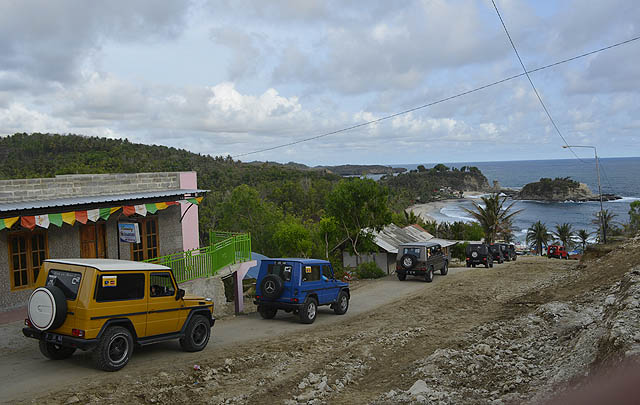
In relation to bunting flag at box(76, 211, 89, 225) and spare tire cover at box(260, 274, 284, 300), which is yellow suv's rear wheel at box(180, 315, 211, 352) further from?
bunting flag at box(76, 211, 89, 225)

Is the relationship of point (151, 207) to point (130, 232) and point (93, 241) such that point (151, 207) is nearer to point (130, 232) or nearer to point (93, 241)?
point (130, 232)

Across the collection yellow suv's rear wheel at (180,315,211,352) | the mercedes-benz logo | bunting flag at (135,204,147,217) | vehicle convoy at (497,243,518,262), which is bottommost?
vehicle convoy at (497,243,518,262)

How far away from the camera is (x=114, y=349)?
30.5ft

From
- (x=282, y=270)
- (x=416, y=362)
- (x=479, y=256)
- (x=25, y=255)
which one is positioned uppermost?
(x=25, y=255)

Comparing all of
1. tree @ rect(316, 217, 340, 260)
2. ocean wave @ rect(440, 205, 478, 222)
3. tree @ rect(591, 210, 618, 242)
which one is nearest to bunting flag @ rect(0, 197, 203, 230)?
tree @ rect(316, 217, 340, 260)

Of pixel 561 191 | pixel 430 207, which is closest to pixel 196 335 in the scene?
pixel 430 207

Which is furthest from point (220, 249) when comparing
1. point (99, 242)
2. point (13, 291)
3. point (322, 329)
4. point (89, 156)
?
point (89, 156)

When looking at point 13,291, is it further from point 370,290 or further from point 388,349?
point 370,290

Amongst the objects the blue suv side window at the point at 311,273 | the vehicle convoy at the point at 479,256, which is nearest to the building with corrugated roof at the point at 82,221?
the blue suv side window at the point at 311,273

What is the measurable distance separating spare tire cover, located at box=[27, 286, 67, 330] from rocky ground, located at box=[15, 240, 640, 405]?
1.26m

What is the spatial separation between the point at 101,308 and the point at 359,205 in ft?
70.2

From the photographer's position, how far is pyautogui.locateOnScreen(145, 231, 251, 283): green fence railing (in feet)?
49.1

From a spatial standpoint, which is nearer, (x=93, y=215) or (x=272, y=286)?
(x=93, y=215)

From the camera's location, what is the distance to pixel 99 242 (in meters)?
15.0
